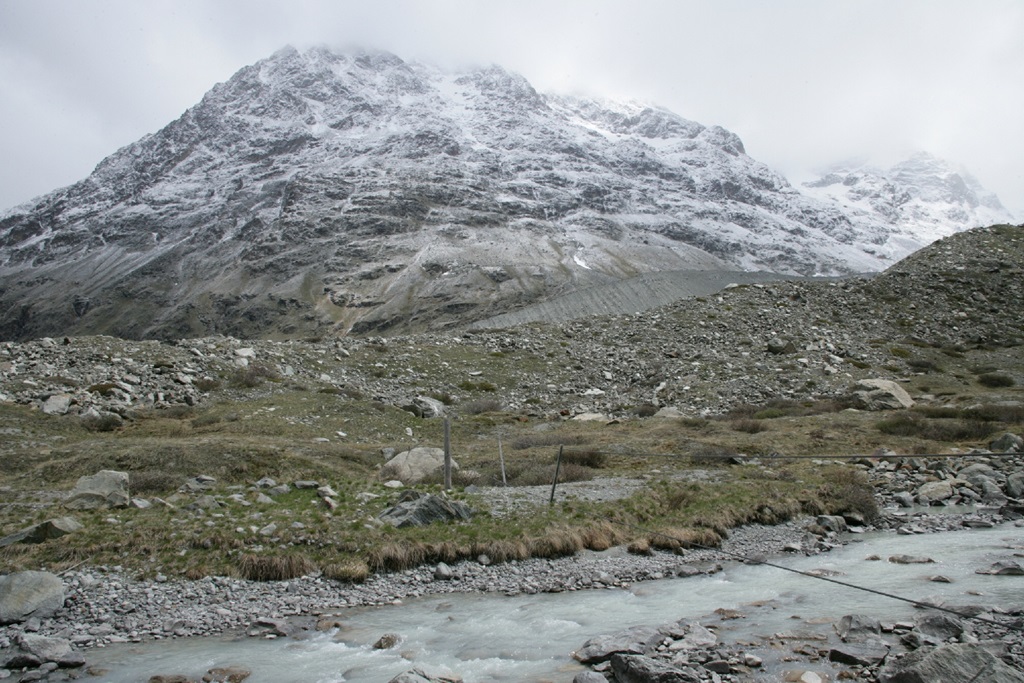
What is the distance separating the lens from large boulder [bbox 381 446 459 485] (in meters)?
21.1

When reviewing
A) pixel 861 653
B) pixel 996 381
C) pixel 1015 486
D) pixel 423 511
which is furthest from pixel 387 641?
pixel 996 381

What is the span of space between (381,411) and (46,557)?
68.6 feet

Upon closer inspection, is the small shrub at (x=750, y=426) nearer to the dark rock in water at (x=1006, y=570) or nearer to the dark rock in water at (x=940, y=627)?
the dark rock in water at (x=1006, y=570)

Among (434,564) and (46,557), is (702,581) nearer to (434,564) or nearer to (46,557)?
(434,564)

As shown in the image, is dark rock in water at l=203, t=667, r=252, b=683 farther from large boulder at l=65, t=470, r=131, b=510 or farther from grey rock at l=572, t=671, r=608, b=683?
large boulder at l=65, t=470, r=131, b=510

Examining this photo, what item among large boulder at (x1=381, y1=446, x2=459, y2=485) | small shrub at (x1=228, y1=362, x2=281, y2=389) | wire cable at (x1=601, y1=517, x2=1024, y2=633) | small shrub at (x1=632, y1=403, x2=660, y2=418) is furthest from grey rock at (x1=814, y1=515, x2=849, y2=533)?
small shrub at (x1=228, y1=362, x2=281, y2=389)

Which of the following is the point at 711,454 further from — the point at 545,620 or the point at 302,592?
the point at 302,592

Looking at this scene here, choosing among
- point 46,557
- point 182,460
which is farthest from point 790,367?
point 46,557

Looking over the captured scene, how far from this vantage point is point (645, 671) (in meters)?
7.59

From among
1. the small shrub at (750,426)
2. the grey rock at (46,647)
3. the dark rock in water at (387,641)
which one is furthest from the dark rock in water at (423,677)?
the small shrub at (750,426)

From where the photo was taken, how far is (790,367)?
39531mm

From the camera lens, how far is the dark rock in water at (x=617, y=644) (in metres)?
8.69

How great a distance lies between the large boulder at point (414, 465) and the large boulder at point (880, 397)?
24.6m

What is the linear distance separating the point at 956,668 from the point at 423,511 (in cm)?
1175
